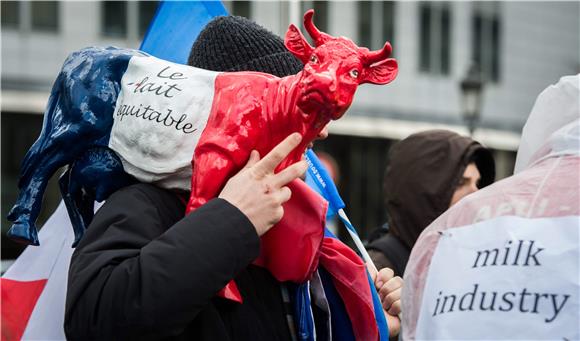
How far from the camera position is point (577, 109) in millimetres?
1672

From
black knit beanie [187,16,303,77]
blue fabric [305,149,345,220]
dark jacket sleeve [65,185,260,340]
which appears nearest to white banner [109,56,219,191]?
dark jacket sleeve [65,185,260,340]

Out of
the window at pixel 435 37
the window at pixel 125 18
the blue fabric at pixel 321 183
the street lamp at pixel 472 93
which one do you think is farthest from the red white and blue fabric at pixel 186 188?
the window at pixel 435 37

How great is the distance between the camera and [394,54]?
21.0 metres

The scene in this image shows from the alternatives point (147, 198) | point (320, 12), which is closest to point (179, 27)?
point (147, 198)

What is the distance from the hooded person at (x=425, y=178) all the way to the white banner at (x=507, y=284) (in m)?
1.94

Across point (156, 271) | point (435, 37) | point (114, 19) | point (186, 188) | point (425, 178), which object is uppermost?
point (186, 188)

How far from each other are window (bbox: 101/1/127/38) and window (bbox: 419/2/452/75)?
27.6 feet

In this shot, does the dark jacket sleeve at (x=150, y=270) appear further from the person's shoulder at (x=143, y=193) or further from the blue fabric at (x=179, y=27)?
the blue fabric at (x=179, y=27)

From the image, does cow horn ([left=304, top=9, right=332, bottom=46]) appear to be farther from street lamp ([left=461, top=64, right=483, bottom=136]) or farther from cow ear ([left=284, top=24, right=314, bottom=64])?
street lamp ([left=461, top=64, right=483, bottom=136])

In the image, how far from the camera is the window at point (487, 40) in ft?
76.4

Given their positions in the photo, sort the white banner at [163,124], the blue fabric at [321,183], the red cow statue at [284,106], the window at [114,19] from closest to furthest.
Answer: the red cow statue at [284,106] < the white banner at [163,124] < the blue fabric at [321,183] < the window at [114,19]

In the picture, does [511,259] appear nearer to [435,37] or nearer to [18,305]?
[18,305]

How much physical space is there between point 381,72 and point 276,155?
31 centimetres

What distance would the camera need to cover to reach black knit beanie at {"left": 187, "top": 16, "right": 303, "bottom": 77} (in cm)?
211
